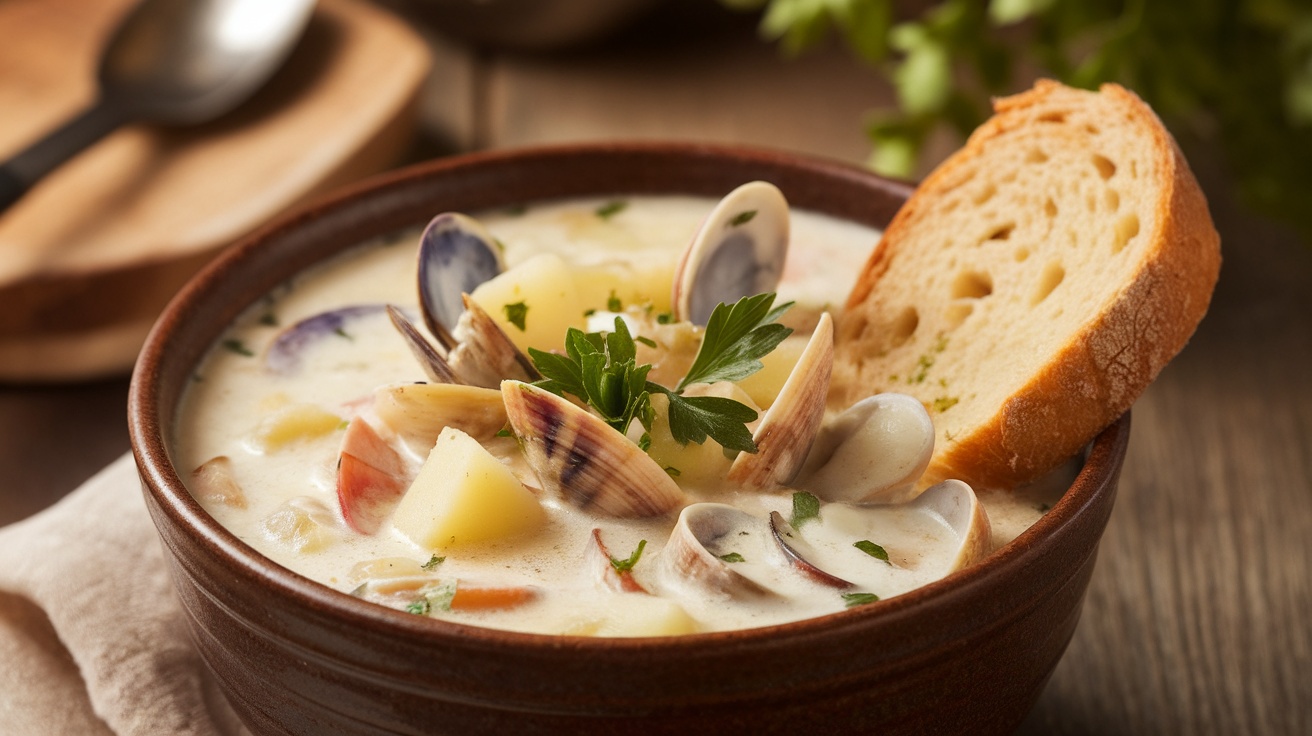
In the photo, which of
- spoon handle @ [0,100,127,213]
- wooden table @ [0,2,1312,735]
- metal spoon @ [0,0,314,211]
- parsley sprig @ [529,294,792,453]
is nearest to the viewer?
parsley sprig @ [529,294,792,453]

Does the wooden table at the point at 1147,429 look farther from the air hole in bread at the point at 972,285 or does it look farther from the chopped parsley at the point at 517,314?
the chopped parsley at the point at 517,314

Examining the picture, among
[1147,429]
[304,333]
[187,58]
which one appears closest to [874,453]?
[304,333]

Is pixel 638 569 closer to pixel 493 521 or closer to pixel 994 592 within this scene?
pixel 493 521

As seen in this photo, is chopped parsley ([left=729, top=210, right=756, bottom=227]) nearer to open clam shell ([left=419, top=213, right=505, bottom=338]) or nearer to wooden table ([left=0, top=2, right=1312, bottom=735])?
open clam shell ([left=419, top=213, right=505, bottom=338])

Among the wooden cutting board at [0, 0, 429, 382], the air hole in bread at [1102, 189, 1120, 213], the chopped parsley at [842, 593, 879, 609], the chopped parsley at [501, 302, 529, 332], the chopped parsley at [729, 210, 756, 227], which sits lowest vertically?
the wooden cutting board at [0, 0, 429, 382]

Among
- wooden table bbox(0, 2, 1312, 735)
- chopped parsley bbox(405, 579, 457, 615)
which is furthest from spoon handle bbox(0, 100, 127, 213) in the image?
chopped parsley bbox(405, 579, 457, 615)

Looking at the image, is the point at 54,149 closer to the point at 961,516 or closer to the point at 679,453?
the point at 679,453
